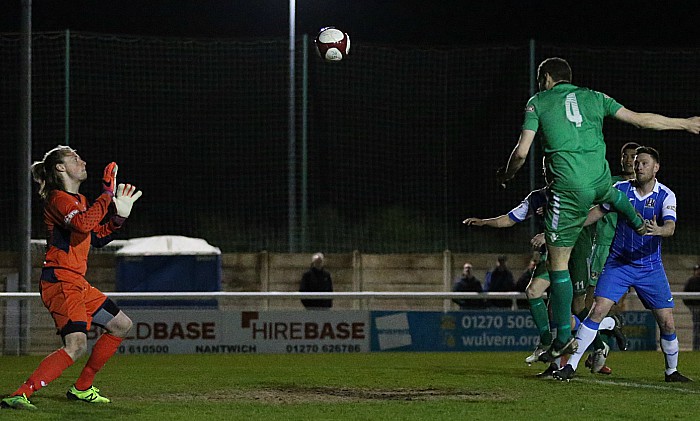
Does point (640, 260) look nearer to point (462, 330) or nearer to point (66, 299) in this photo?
point (66, 299)

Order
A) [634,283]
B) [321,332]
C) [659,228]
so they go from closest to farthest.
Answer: [659,228], [634,283], [321,332]

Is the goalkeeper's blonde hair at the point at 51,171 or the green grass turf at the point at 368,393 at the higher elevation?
the goalkeeper's blonde hair at the point at 51,171

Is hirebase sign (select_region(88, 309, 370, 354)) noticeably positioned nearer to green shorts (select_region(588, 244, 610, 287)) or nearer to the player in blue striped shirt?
green shorts (select_region(588, 244, 610, 287))

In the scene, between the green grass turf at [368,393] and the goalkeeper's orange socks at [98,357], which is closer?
the green grass turf at [368,393]

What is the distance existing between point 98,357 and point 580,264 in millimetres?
5052

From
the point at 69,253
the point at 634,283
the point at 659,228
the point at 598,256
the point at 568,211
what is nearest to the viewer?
the point at 69,253

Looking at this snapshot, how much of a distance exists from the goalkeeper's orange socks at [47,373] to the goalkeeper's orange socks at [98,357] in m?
0.44

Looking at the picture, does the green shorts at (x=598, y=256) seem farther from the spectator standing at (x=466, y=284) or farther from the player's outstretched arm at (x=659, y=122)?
the spectator standing at (x=466, y=284)

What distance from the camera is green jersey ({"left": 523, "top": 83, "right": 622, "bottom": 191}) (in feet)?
31.6

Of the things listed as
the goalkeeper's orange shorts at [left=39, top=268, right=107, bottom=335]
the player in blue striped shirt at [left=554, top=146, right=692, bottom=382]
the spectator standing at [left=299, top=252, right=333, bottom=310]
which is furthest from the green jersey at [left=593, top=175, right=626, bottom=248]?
the spectator standing at [left=299, top=252, right=333, bottom=310]

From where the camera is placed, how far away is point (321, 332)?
61.0ft

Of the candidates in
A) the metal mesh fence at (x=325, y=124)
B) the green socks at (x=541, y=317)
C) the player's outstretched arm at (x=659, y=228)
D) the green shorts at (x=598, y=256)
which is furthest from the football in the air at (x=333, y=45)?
the metal mesh fence at (x=325, y=124)

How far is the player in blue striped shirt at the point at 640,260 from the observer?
1066 centimetres

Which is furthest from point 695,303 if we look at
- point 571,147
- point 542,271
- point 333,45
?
point 571,147
